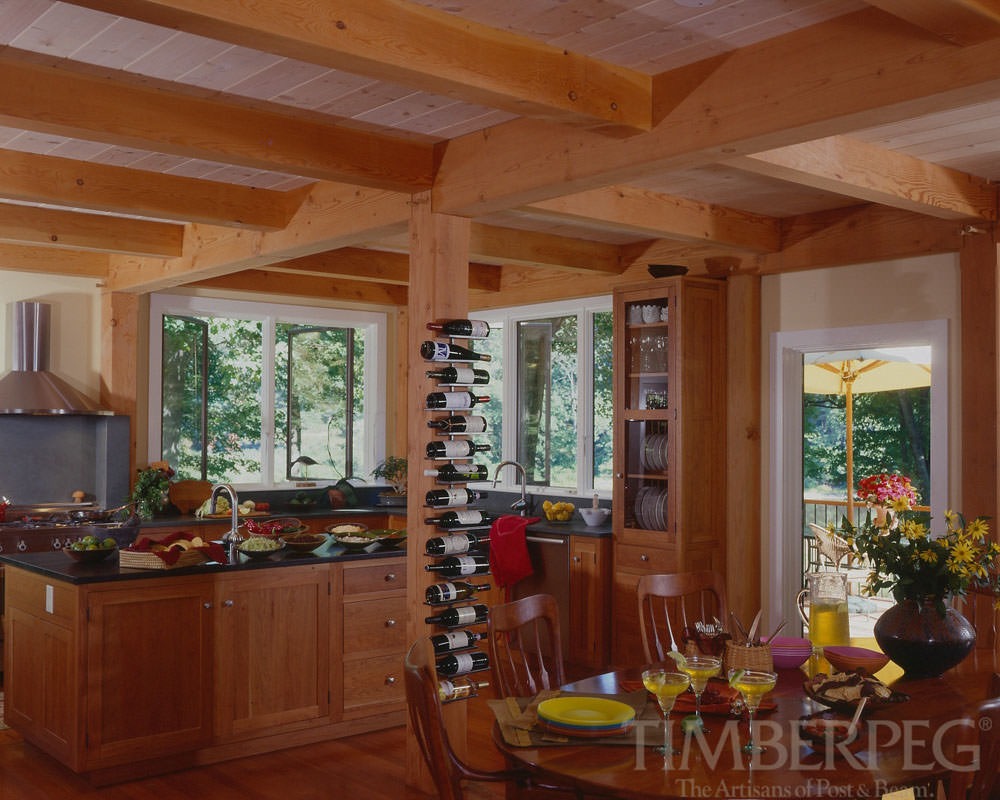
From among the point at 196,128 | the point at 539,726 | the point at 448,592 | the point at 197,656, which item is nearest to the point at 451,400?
the point at 448,592

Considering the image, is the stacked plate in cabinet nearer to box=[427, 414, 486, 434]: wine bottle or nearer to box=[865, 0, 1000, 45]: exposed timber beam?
box=[427, 414, 486, 434]: wine bottle

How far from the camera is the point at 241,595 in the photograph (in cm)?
473

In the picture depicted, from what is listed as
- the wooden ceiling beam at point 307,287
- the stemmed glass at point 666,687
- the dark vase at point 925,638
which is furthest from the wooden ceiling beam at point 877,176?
the wooden ceiling beam at point 307,287

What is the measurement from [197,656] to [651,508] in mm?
2664

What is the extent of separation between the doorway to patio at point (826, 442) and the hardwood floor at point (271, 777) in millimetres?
2075

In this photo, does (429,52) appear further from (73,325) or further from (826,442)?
(73,325)

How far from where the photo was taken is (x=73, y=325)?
7203 mm

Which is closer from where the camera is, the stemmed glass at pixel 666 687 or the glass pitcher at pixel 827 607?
the stemmed glass at pixel 666 687

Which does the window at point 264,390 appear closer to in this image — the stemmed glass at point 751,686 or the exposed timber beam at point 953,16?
the stemmed glass at point 751,686

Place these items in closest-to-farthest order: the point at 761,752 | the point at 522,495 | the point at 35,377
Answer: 1. the point at 761,752
2. the point at 35,377
3. the point at 522,495

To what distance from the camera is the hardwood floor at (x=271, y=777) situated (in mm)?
4273

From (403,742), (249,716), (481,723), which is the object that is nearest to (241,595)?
(249,716)

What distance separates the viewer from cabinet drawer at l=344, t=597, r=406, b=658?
5070 mm

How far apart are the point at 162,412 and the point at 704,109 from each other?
5118mm
